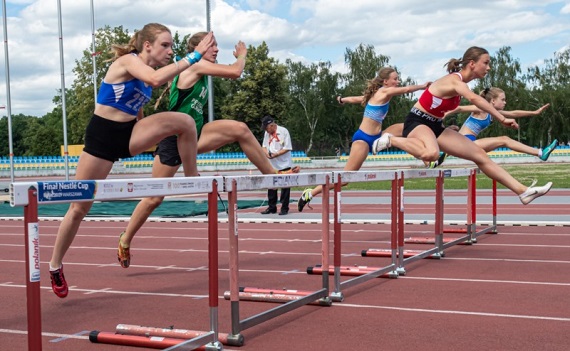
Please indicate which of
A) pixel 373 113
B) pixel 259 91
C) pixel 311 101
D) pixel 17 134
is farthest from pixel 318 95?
pixel 373 113

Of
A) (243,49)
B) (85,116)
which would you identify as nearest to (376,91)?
(243,49)

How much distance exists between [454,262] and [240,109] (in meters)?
Answer: 46.0

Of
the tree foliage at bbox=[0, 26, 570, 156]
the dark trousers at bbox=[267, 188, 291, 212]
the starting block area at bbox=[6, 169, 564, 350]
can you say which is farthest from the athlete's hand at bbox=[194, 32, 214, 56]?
the tree foliage at bbox=[0, 26, 570, 156]

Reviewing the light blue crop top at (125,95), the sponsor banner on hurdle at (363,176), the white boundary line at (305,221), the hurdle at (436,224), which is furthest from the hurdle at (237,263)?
the white boundary line at (305,221)

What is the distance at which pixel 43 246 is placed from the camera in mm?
9570

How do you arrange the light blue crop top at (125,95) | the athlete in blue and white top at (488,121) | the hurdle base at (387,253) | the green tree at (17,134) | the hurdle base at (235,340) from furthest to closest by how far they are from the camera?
1. the green tree at (17,134)
2. the athlete in blue and white top at (488,121)
3. the hurdle base at (387,253)
4. the light blue crop top at (125,95)
5. the hurdle base at (235,340)

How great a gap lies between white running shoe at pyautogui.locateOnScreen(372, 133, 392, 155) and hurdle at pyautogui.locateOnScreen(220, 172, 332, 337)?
90.9 inches

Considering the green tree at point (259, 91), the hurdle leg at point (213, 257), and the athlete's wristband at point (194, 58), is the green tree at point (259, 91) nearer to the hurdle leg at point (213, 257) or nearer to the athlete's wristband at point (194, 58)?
the athlete's wristband at point (194, 58)

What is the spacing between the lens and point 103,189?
292 centimetres

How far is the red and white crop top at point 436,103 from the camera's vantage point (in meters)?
7.02

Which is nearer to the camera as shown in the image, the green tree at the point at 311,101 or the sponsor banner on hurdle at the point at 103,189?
the sponsor banner on hurdle at the point at 103,189

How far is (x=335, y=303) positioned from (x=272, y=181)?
126 cm

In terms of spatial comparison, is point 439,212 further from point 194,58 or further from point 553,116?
point 553,116

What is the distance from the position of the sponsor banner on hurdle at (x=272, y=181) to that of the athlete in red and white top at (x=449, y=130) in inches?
80.9
